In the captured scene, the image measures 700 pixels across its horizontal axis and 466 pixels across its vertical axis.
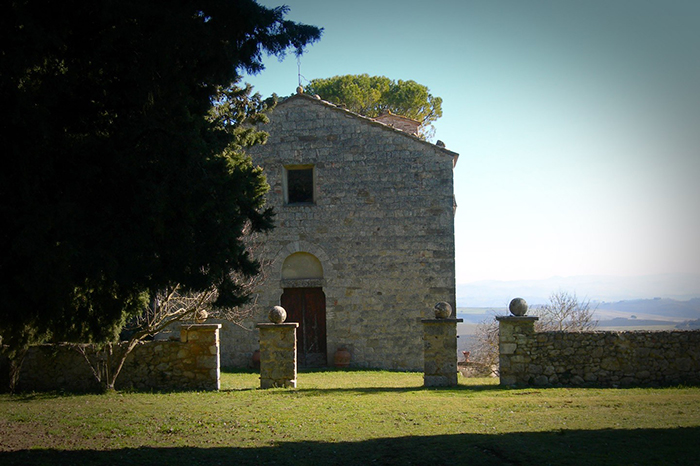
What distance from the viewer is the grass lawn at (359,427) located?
6.29 meters

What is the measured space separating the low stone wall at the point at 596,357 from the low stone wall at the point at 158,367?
18.3ft

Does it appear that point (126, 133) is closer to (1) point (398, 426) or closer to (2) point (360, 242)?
(1) point (398, 426)

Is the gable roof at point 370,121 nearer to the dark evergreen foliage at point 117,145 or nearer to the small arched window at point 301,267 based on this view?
the small arched window at point 301,267

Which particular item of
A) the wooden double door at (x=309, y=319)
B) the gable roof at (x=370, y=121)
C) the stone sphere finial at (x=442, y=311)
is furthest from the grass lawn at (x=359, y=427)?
the gable roof at (x=370, y=121)

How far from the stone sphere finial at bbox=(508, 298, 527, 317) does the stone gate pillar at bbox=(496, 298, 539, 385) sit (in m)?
0.14

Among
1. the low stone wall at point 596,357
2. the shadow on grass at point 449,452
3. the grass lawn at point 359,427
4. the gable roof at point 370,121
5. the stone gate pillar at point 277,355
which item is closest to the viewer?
the shadow on grass at point 449,452

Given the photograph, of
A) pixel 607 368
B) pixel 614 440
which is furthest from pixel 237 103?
pixel 607 368

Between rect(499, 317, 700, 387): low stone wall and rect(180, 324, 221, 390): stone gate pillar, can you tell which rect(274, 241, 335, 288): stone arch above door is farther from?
rect(499, 317, 700, 387): low stone wall

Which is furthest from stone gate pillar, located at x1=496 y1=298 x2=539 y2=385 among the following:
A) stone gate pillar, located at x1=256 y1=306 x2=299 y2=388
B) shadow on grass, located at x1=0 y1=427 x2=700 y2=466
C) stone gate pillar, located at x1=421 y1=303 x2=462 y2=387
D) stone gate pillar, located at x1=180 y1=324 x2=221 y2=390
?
stone gate pillar, located at x1=180 y1=324 x2=221 y2=390

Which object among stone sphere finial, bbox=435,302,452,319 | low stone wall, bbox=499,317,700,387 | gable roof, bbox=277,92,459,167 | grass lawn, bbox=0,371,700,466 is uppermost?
gable roof, bbox=277,92,459,167

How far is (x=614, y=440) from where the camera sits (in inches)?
262

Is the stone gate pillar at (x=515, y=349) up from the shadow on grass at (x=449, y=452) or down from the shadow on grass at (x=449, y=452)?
up

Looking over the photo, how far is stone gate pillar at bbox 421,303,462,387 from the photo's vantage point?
1160 centimetres

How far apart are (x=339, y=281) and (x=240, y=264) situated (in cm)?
1000
